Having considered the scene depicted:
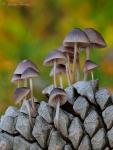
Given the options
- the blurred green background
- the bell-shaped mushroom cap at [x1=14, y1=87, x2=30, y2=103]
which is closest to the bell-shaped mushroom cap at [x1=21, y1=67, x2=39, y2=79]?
the bell-shaped mushroom cap at [x1=14, y1=87, x2=30, y2=103]

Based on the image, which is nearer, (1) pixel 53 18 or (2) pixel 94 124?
(2) pixel 94 124

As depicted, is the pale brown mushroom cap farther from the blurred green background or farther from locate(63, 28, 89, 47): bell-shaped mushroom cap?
the blurred green background

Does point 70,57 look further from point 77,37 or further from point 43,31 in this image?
point 43,31

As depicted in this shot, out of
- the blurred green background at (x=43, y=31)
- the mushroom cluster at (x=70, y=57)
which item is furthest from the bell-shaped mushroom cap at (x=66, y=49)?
the blurred green background at (x=43, y=31)

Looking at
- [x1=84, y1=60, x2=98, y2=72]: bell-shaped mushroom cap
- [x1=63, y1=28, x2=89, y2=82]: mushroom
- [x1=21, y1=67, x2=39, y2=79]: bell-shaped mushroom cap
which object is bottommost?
[x1=21, y1=67, x2=39, y2=79]: bell-shaped mushroom cap

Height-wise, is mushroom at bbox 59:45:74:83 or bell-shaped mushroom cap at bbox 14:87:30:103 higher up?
mushroom at bbox 59:45:74:83

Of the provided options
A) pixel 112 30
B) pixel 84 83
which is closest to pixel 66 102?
pixel 84 83

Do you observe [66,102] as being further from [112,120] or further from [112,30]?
[112,30]

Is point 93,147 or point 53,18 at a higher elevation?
point 53,18
